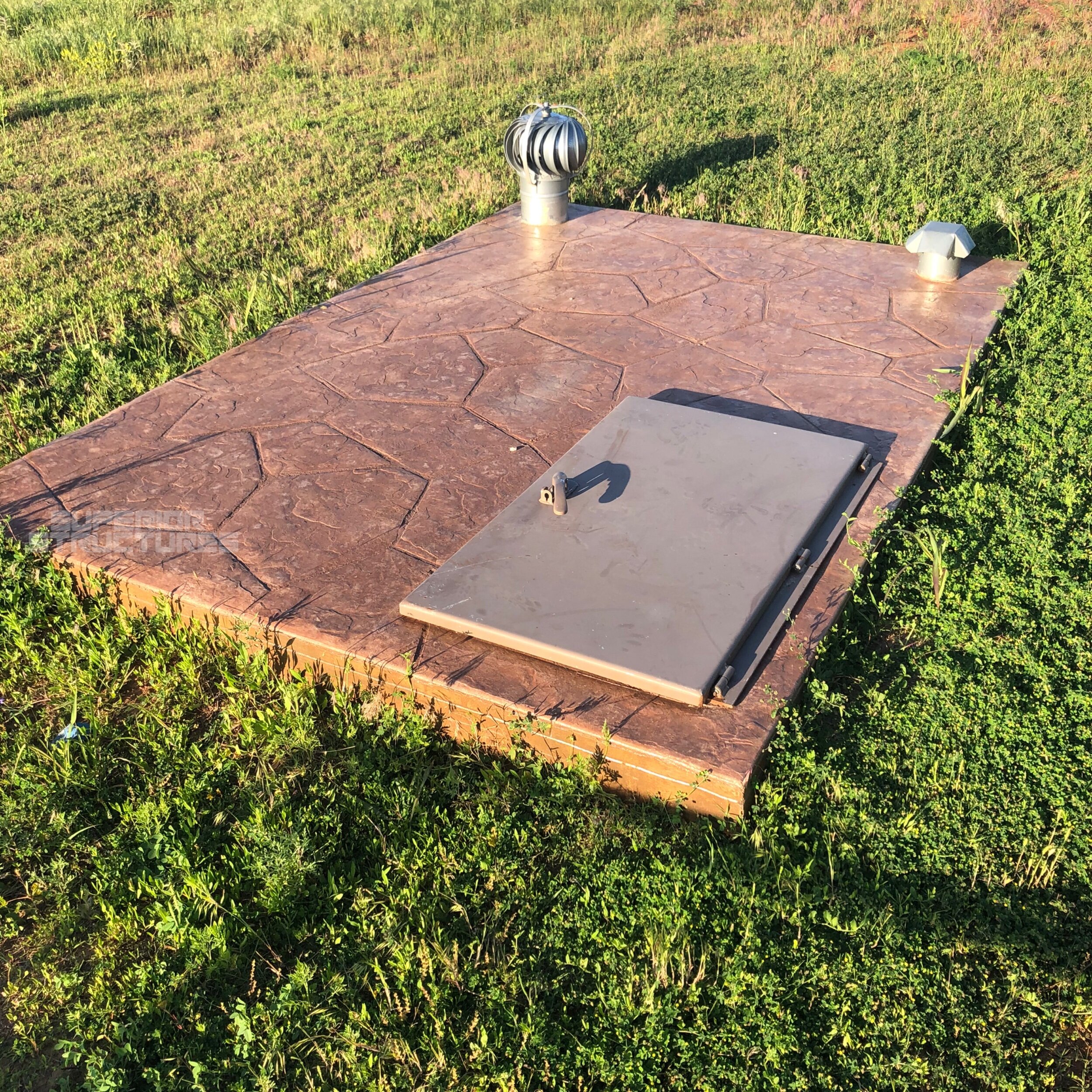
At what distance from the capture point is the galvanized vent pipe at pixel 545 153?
6.13 metres

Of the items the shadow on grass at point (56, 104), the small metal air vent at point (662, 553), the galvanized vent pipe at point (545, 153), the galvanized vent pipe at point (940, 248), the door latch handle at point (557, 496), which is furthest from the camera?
the shadow on grass at point (56, 104)

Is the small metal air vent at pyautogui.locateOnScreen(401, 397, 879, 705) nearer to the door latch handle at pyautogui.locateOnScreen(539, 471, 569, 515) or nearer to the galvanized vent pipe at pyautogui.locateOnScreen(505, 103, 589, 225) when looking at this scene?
the door latch handle at pyautogui.locateOnScreen(539, 471, 569, 515)

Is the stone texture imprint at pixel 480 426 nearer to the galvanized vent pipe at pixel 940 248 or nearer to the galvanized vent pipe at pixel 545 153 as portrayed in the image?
the galvanized vent pipe at pixel 940 248

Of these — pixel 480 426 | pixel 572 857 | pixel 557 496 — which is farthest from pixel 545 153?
pixel 572 857

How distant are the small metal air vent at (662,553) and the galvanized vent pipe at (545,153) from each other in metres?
2.91

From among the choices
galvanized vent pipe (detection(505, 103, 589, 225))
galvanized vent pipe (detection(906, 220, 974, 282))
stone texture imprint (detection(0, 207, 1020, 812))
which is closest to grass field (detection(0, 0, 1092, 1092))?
stone texture imprint (detection(0, 207, 1020, 812))

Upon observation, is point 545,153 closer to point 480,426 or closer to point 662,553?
point 480,426

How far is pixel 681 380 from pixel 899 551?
1499 millimetres

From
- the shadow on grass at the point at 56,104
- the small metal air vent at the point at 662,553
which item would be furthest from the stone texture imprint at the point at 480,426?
the shadow on grass at the point at 56,104

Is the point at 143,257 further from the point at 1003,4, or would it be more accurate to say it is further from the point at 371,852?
the point at 1003,4

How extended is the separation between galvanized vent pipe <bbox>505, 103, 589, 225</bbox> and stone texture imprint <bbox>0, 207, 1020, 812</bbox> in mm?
338

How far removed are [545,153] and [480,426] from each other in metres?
2.67

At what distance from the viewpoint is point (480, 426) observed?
4414mm

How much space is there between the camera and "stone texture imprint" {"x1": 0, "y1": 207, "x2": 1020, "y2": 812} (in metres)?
3.02
